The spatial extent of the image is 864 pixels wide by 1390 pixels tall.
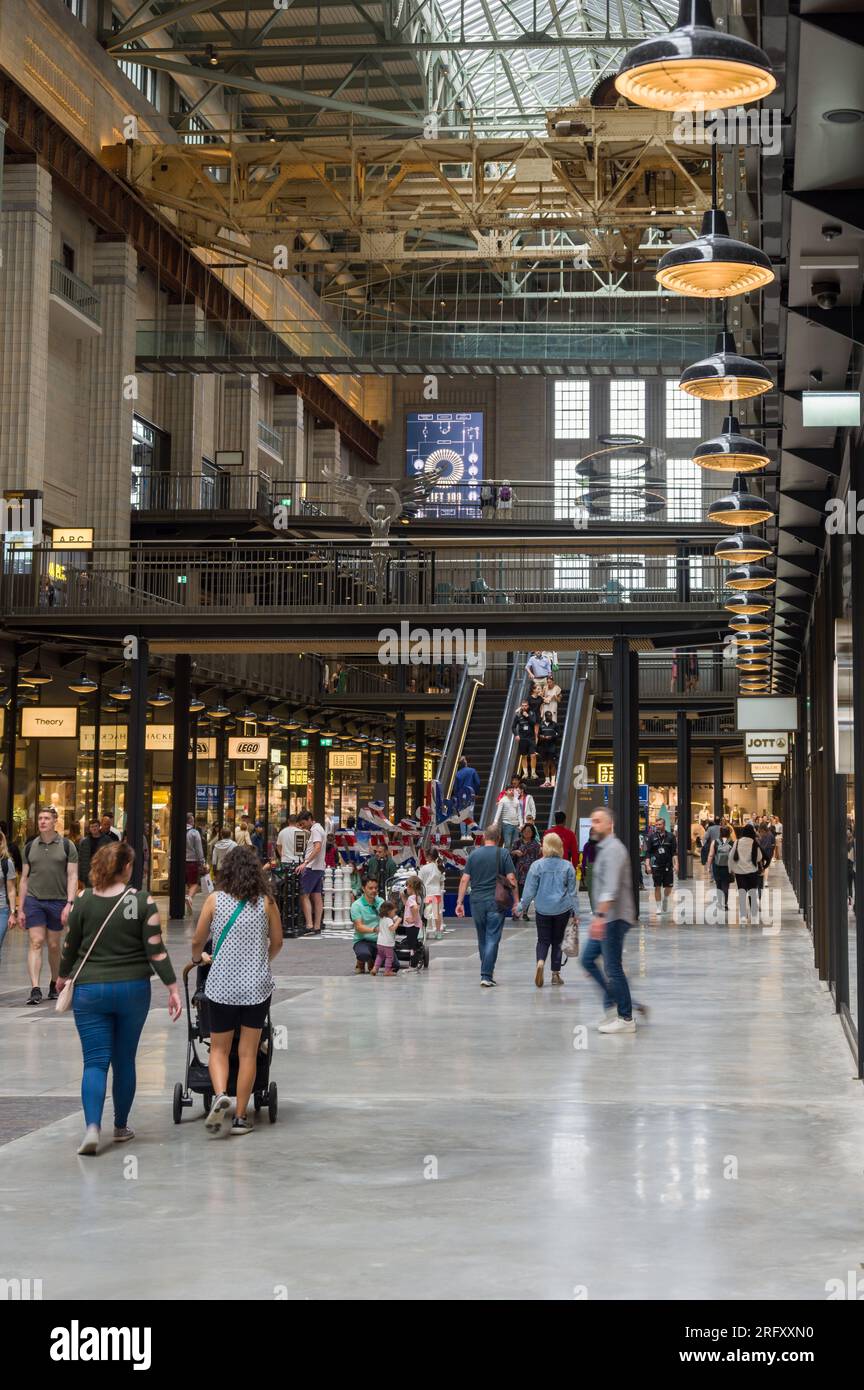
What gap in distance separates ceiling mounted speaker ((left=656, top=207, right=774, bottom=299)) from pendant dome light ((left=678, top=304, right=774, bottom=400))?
119 centimetres

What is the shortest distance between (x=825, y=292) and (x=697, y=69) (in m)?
3.21

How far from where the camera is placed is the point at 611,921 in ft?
46.7

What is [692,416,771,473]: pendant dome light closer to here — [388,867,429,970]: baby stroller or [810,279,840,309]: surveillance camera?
[810,279,840,309]: surveillance camera

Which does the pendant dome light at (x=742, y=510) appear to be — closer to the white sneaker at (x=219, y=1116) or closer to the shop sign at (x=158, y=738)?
the white sneaker at (x=219, y=1116)

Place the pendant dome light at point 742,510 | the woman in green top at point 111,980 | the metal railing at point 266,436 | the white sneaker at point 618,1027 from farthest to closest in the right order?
1. the metal railing at point 266,436
2. the white sneaker at point 618,1027
3. the pendant dome light at point 742,510
4. the woman in green top at point 111,980

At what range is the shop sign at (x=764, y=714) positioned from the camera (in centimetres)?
2714

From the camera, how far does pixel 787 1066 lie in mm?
12422

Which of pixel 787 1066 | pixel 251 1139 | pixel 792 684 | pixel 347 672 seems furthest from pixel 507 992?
pixel 347 672

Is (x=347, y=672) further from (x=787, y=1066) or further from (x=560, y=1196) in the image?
(x=560, y=1196)

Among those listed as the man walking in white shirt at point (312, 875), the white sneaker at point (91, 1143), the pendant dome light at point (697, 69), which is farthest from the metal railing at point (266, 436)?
the pendant dome light at point (697, 69)

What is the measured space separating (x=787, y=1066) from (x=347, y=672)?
115 feet

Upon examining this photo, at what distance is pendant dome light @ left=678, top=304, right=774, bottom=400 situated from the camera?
30.2 feet

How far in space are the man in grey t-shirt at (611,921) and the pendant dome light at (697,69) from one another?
8.63 meters

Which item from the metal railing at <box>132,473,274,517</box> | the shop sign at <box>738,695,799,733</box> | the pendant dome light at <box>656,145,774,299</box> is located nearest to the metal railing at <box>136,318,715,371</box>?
the metal railing at <box>132,473,274,517</box>
